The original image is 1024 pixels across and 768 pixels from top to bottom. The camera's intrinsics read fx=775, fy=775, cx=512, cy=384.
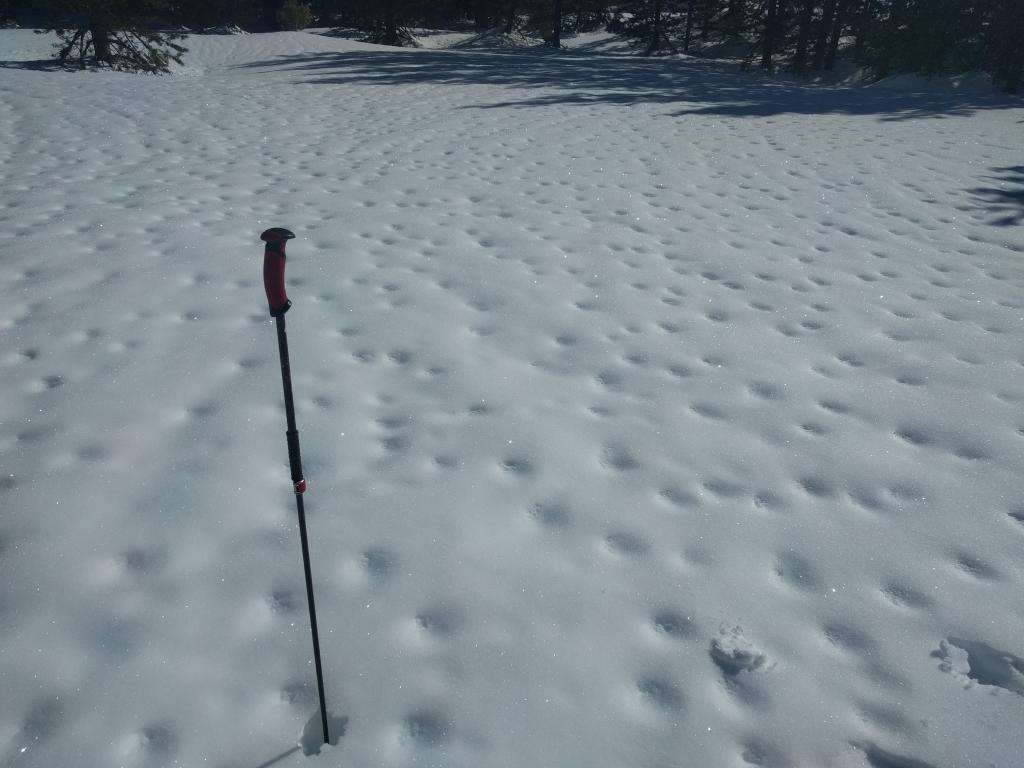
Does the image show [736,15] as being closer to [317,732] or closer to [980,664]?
[980,664]

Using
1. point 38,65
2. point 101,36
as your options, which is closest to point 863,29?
point 101,36

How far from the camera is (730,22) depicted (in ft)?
95.9

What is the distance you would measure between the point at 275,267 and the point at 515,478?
153 centimetres

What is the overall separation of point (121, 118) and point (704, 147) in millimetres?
6970

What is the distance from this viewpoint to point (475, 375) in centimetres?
369

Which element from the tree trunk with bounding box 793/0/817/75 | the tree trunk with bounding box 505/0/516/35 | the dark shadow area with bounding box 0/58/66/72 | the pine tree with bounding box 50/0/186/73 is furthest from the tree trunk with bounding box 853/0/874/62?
the dark shadow area with bounding box 0/58/66/72

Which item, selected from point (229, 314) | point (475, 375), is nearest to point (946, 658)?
point (475, 375)

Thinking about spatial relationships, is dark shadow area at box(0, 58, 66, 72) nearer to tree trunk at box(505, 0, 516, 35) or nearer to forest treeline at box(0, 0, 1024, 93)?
forest treeline at box(0, 0, 1024, 93)

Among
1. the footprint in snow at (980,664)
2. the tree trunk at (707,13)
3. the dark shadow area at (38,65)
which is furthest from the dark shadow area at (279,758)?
the tree trunk at (707,13)

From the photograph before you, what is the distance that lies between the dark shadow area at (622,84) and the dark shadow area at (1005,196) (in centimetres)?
353

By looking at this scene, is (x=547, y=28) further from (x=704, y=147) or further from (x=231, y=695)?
(x=231, y=695)

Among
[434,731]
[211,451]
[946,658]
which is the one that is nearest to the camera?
[434,731]

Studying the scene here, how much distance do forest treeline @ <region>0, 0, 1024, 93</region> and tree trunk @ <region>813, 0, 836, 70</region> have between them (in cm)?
4

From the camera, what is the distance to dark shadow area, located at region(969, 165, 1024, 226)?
20.6 ft
